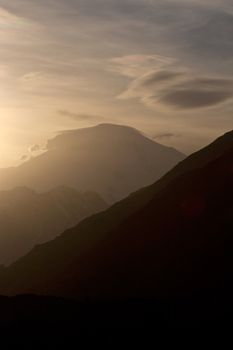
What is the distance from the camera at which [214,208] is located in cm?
5847

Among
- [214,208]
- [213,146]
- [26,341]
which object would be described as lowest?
[26,341]

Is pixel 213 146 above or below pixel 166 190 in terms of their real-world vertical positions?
above

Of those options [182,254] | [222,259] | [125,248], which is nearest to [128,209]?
[125,248]

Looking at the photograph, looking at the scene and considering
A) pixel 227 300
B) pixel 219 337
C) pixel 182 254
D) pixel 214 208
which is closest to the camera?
pixel 219 337

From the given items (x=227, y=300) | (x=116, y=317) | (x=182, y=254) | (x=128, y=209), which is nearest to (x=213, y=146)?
(x=128, y=209)

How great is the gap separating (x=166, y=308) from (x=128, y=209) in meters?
52.6

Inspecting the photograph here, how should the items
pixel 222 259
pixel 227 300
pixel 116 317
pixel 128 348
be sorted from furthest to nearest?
pixel 222 259 < pixel 227 300 < pixel 116 317 < pixel 128 348

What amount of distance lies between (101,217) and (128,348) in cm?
6187

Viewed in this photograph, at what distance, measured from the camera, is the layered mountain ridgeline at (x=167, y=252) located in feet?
157

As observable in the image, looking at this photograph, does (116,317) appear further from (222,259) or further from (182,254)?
(182,254)

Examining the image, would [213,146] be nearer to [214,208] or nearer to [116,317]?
[214,208]

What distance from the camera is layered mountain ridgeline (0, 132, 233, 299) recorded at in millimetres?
47875

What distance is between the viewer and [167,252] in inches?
2167

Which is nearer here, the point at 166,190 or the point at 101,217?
the point at 166,190
